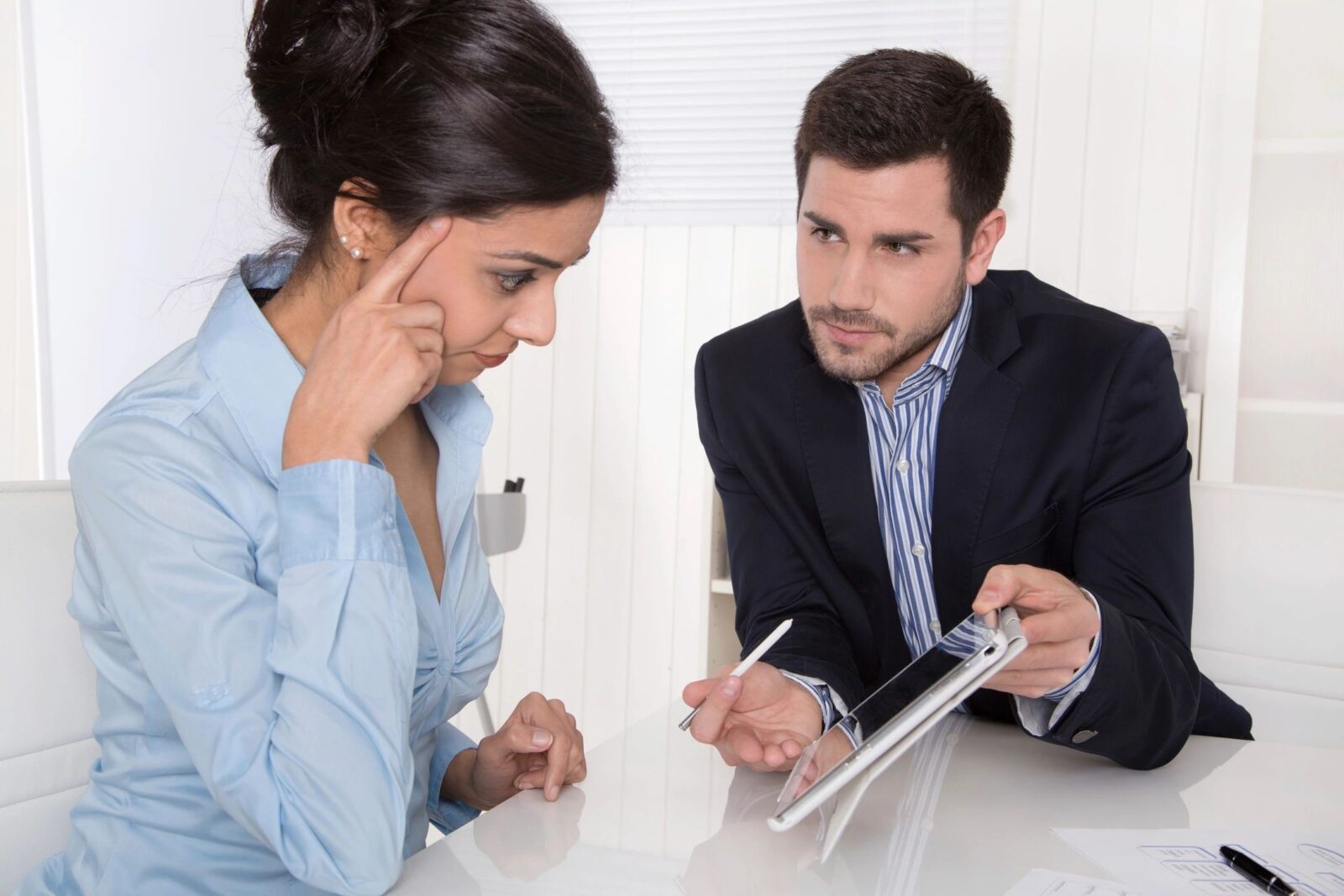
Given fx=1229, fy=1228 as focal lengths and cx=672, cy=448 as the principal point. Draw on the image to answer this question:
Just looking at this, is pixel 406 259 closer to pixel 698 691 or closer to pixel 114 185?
pixel 698 691

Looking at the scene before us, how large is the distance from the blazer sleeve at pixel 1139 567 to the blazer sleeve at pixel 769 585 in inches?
12.1

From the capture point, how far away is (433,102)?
1.09 meters

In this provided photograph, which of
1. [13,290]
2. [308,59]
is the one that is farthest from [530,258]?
[13,290]

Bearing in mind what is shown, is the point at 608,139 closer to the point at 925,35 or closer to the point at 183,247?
the point at 183,247

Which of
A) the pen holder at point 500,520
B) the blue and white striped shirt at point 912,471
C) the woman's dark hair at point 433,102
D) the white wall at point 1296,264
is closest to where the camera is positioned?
the woman's dark hair at point 433,102

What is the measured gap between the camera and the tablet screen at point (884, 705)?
3.22ft

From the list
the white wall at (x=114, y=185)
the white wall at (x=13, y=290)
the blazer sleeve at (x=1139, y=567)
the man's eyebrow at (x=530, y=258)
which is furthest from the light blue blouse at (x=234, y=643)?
the white wall at (x=13, y=290)

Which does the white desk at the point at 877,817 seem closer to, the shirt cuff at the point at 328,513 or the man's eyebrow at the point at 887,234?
the shirt cuff at the point at 328,513

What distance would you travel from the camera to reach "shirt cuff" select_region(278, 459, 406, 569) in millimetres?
984

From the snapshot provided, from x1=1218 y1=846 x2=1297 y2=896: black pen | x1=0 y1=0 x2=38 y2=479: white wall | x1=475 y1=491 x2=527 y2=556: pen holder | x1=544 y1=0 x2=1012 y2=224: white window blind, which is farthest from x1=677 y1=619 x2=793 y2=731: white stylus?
x1=0 y1=0 x2=38 y2=479: white wall

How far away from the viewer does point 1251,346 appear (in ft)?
8.73

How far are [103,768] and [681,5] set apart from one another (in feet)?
8.83

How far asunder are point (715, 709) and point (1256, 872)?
0.48m

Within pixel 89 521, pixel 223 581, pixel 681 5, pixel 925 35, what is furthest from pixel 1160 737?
pixel 681 5
